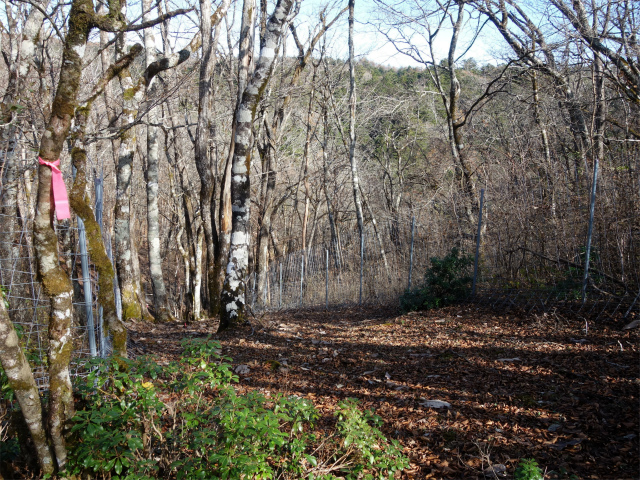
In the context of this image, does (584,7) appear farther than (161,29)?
No

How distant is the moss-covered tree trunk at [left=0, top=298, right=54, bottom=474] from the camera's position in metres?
2.33

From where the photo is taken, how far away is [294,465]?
2.75 meters

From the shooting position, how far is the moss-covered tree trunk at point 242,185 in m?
7.00

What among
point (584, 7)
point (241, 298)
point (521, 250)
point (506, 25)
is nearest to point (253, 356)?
point (241, 298)

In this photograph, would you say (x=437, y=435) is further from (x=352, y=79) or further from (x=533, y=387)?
(x=352, y=79)

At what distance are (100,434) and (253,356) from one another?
3.09 metres

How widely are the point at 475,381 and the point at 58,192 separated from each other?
406 cm

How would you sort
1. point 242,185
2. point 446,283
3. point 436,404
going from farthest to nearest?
point 446,283 < point 242,185 < point 436,404

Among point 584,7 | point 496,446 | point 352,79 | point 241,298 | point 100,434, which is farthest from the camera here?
point 352,79

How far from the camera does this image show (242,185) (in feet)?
23.4

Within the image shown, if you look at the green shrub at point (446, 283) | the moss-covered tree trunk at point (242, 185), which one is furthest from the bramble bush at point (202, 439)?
the green shrub at point (446, 283)

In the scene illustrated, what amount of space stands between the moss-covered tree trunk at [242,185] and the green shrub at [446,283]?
3652mm

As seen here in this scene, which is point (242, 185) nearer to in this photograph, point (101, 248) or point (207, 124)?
point (207, 124)

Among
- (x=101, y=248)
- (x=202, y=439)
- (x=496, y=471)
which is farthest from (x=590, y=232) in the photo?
(x=101, y=248)
